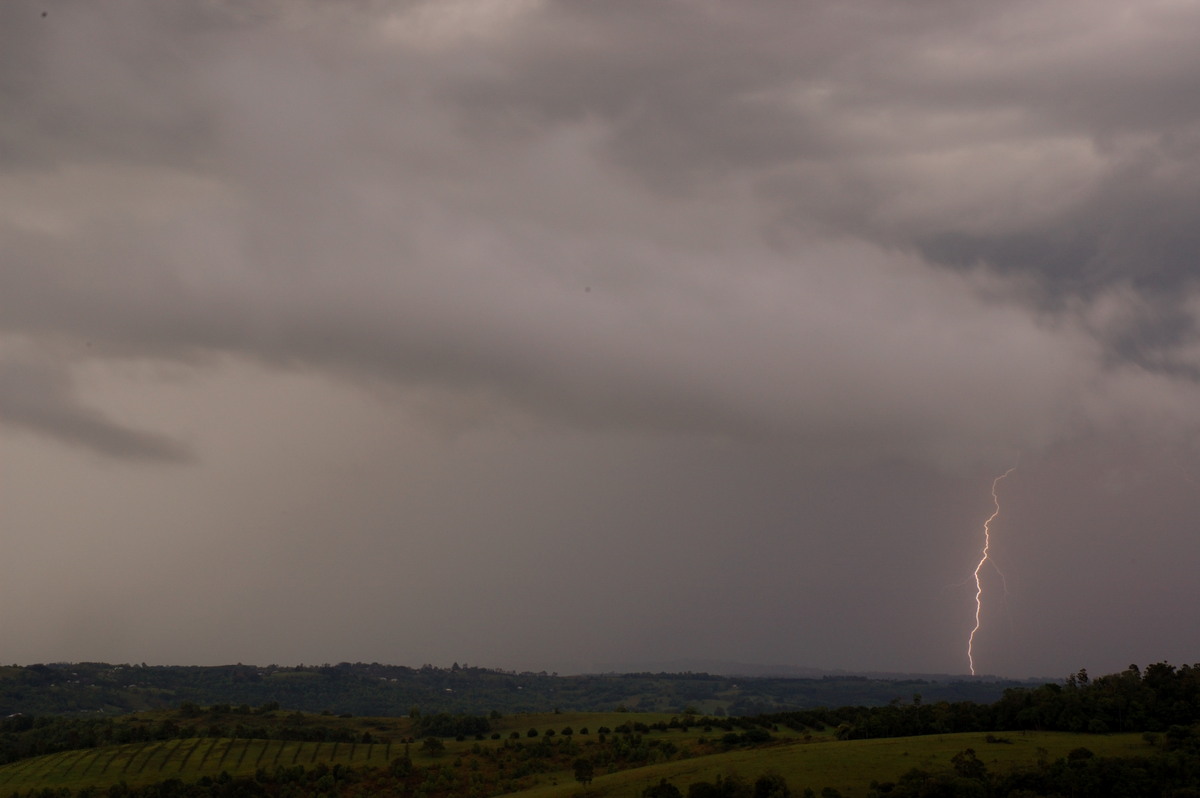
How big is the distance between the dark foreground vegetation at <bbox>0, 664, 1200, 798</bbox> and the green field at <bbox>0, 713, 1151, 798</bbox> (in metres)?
0.42

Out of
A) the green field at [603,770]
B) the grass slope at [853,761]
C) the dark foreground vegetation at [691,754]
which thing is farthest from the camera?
the green field at [603,770]

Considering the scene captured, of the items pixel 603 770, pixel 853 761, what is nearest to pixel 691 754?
pixel 603 770

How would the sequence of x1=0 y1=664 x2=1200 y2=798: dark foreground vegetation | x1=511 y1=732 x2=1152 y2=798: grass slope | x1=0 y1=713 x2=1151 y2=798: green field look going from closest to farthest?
x1=0 y1=664 x2=1200 y2=798: dark foreground vegetation
x1=511 y1=732 x2=1152 y2=798: grass slope
x1=0 y1=713 x2=1151 y2=798: green field

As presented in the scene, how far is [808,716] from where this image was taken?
504 feet

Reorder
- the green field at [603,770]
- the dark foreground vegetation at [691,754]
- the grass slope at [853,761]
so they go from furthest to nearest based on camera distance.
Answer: the green field at [603,770] < the grass slope at [853,761] < the dark foreground vegetation at [691,754]

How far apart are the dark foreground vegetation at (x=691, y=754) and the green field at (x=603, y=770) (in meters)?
0.42

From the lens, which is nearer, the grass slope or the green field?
the grass slope

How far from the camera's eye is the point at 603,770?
128 m

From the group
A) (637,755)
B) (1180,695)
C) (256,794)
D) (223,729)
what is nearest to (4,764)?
(223,729)

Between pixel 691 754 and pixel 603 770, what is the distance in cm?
1279

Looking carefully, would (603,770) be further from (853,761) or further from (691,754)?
(853,761)

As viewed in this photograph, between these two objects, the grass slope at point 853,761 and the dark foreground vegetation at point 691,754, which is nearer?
the dark foreground vegetation at point 691,754

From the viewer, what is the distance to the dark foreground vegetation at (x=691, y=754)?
293 ft

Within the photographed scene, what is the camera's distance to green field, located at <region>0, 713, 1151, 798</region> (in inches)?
3831
